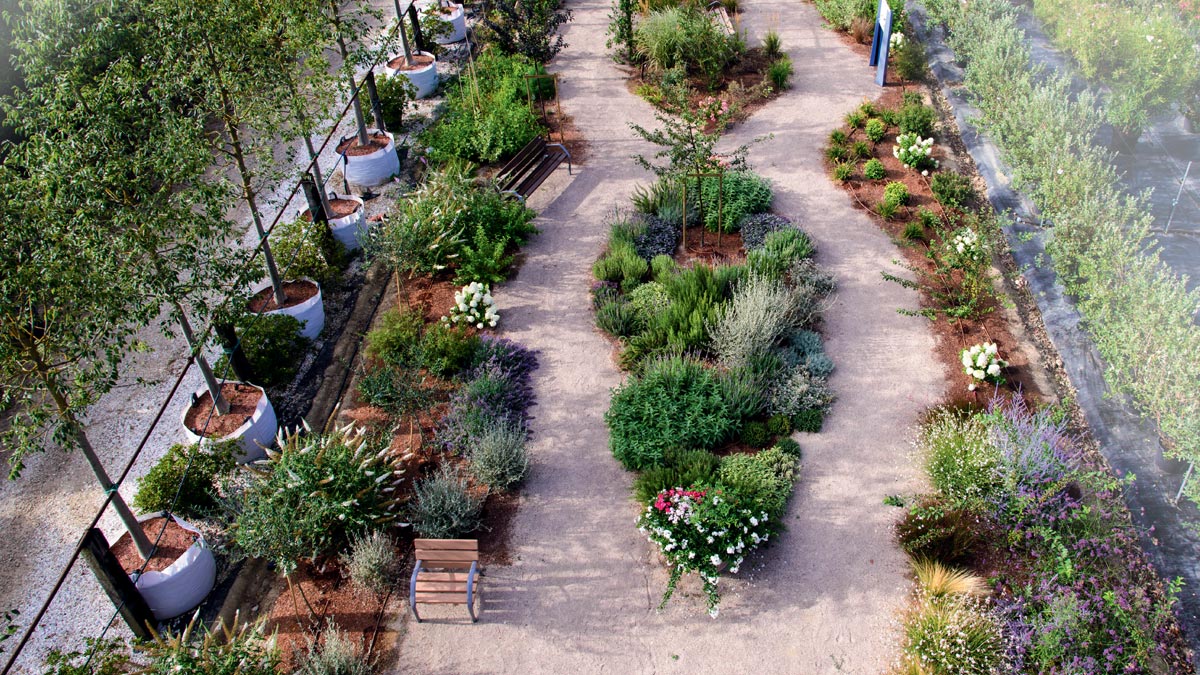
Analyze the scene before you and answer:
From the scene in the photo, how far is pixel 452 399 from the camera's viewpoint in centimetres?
1004

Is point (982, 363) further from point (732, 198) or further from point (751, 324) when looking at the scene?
point (732, 198)

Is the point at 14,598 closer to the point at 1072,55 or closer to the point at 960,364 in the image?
the point at 960,364

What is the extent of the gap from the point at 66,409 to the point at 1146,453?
1043 centimetres

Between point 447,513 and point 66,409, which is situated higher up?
point 66,409

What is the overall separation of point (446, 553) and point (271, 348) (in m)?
4.16

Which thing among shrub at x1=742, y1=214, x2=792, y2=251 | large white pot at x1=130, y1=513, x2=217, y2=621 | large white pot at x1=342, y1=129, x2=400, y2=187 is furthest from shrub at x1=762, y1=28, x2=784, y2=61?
large white pot at x1=130, y1=513, x2=217, y2=621

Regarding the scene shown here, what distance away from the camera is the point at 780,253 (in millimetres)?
11984

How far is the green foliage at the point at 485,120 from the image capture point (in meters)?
14.5

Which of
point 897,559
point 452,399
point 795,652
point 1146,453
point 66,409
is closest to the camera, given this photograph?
point 66,409

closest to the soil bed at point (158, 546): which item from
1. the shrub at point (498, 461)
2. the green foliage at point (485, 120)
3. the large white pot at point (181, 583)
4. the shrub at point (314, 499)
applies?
the large white pot at point (181, 583)

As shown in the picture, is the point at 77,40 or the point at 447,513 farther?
the point at 77,40

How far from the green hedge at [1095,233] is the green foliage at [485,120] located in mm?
7735

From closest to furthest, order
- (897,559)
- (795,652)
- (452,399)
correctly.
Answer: (795,652)
(897,559)
(452,399)

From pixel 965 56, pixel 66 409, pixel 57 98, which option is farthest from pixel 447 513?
pixel 965 56
